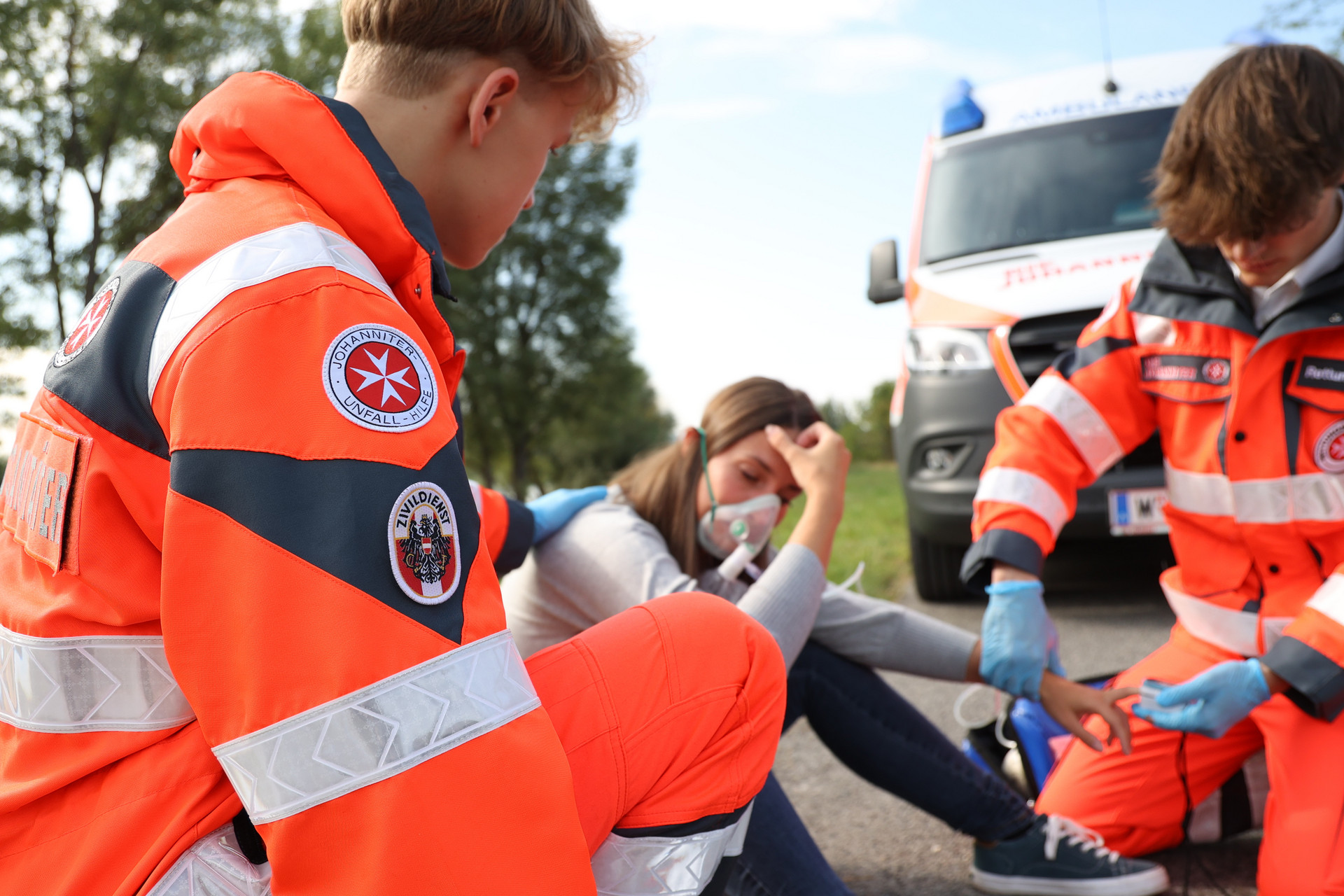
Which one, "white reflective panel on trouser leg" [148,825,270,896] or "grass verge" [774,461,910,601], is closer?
"white reflective panel on trouser leg" [148,825,270,896]

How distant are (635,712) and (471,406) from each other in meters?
25.0

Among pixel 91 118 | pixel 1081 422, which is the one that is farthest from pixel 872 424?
pixel 1081 422

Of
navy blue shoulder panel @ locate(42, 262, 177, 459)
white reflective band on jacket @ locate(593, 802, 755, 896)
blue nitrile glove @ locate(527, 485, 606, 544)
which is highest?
navy blue shoulder panel @ locate(42, 262, 177, 459)

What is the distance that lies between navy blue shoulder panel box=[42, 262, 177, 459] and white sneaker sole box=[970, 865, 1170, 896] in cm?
199

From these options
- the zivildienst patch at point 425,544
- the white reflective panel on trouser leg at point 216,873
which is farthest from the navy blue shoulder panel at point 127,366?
the white reflective panel on trouser leg at point 216,873

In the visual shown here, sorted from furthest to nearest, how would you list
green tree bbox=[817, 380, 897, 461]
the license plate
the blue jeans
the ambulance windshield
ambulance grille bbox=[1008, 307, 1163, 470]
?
→ green tree bbox=[817, 380, 897, 461] < the ambulance windshield < ambulance grille bbox=[1008, 307, 1163, 470] < the license plate < the blue jeans

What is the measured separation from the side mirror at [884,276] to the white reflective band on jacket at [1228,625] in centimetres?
302

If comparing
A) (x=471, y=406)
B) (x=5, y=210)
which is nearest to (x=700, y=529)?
(x=5, y=210)

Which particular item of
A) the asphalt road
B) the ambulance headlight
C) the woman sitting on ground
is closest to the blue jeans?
the woman sitting on ground

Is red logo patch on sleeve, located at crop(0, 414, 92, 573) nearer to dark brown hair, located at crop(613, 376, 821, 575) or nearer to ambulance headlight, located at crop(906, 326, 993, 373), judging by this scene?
dark brown hair, located at crop(613, 376, 821, 575)

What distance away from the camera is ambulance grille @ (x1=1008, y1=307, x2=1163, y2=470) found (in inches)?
173

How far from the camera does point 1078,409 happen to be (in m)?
2.51

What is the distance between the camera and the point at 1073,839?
232cm

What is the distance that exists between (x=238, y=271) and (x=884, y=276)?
15.7ft
